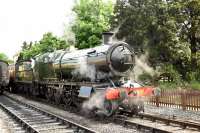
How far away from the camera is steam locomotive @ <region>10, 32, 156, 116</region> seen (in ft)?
48.6

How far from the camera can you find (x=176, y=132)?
11539 millimetres

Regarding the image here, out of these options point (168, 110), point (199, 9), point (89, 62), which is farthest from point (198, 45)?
point (89, 62)

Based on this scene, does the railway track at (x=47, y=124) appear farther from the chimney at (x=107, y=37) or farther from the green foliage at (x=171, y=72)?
the green foliage at (x=171, y=72)

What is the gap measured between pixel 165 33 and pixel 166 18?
123 cm

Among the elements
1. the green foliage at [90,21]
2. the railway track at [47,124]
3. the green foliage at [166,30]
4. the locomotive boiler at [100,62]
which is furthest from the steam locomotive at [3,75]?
the railway track at [47,124]

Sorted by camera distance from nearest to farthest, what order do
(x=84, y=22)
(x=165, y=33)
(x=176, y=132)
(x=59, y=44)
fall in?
1. (x=176, y=132)
2. (x=165, y=33)
3. (x=84, y=22)
4. (x=59, y=44)

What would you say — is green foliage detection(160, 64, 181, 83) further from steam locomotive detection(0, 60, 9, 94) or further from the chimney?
steam locomotive detection(0, 60, 9, 94)

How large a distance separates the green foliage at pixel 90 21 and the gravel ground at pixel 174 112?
63.3 feet

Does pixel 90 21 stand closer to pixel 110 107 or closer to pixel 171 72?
pixel 171 72

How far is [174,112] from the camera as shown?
16.2 meters

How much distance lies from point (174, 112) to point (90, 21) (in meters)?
24.4

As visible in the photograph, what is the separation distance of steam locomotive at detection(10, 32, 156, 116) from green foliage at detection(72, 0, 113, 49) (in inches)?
553

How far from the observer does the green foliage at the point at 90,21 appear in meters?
37.3

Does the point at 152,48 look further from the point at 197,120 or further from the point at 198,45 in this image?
the point at 197,120
